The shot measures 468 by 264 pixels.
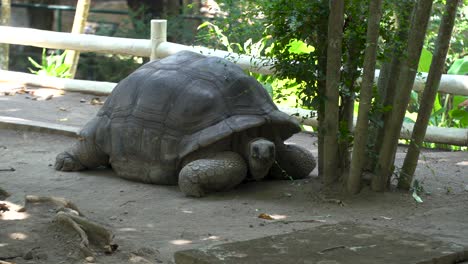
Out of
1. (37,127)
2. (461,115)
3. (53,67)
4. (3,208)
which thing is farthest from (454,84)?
(53,67)

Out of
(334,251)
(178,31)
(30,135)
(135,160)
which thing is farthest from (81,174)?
(178,31)

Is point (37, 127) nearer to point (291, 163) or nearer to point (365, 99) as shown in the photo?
point (291, 163)

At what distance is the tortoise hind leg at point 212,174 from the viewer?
7105 mm

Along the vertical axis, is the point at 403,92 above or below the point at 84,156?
above

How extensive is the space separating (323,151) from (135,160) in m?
1.64

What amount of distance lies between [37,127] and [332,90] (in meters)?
4.02

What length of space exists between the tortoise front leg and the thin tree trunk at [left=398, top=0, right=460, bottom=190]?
89 centimetres

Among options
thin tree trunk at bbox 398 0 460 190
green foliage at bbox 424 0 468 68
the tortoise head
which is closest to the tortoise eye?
the tortoise head

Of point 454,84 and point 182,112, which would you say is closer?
point 182,112

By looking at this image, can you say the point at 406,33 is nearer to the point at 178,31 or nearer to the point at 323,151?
the point at 323,151

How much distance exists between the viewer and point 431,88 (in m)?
7.04

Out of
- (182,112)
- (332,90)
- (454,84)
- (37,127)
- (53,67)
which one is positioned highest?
(332,90)

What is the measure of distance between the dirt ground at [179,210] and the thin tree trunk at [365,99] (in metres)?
0.20

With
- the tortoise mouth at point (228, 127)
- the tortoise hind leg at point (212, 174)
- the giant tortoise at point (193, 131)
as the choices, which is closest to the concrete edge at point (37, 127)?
the giant tortoise at point (193, 131)
